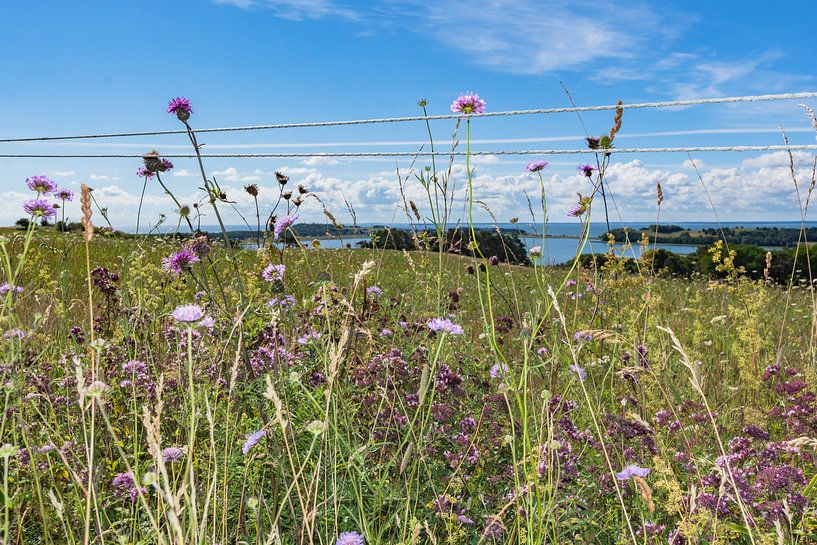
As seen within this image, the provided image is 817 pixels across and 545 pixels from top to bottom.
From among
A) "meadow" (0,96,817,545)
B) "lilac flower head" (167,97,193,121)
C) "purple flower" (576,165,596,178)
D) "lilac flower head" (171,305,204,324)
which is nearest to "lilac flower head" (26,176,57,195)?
"meadow" (0,96,817,545)

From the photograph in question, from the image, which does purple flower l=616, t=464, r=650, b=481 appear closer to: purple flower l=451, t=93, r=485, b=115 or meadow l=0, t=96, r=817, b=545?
meadow l=0, t=96, r=817, b=545

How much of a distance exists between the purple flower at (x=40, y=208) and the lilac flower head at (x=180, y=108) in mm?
592

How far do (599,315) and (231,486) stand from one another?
7.97ft

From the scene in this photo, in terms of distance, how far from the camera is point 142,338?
3.12 m

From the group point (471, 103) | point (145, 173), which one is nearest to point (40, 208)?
point (145, 173)

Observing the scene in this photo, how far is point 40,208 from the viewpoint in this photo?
2463 mm

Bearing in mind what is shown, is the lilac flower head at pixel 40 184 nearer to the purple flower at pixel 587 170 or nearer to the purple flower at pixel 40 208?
the purple flower at pixel 40 208

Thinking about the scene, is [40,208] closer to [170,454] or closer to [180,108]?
[180,108]

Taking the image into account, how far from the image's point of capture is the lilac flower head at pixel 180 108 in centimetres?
249

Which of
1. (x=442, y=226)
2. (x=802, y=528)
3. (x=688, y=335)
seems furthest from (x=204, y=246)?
(x=688, y=335)

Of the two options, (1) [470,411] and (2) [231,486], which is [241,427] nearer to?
(2) [231,486]

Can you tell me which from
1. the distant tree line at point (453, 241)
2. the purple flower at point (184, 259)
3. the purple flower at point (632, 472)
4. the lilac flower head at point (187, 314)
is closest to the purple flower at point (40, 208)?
the purple flower at point (184, 259)

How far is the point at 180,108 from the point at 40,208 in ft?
2.12

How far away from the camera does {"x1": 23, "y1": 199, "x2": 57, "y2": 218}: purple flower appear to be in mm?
2441
